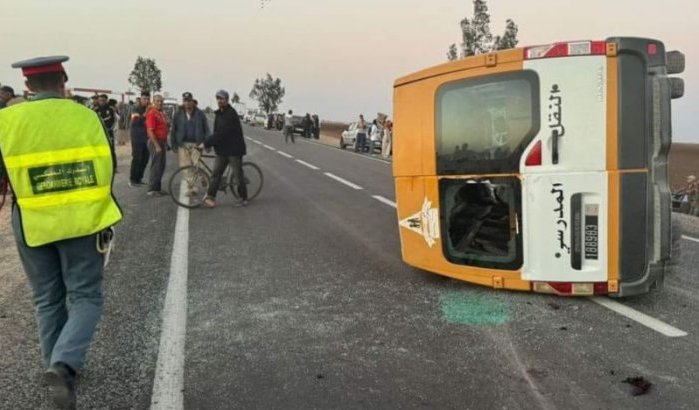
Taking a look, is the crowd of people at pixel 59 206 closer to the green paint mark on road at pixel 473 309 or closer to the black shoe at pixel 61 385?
the black shoe at pixel 61 385

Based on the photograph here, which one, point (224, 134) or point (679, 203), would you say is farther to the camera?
point (679, 203)

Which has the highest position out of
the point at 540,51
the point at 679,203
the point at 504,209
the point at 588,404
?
the point at 540,51

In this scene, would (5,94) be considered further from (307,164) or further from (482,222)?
(307,164)

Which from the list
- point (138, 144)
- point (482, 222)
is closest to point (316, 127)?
point (138, 144)

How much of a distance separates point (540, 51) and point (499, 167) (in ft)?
3.16

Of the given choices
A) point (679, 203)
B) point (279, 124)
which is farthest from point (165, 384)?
point (279, 124)

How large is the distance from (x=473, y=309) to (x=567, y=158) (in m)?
1.39

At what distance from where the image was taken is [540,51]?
5.13m

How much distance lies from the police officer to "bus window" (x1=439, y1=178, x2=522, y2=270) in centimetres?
310

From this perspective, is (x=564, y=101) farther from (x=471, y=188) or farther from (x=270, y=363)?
(x=270, y=363)

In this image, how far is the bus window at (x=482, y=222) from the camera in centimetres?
543

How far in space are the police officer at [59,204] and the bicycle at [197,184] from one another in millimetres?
6765

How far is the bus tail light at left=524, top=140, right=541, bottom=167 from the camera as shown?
517cm

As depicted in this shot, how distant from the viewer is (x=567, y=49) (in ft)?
16.6
